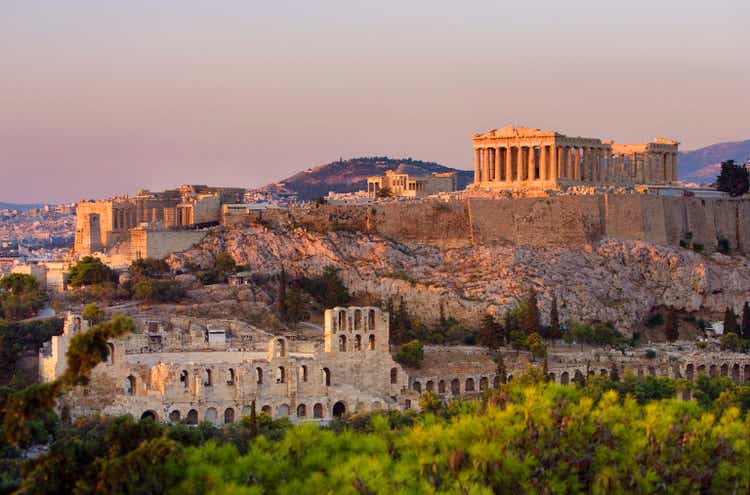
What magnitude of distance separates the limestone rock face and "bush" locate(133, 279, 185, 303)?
17.7ft

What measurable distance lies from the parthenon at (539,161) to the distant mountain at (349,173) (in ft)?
225

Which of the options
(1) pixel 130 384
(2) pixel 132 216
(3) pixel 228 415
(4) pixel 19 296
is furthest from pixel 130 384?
(2) pixel 132 216

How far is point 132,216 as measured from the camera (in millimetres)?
94188

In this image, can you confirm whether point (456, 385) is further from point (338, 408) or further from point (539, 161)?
point (539, 161)

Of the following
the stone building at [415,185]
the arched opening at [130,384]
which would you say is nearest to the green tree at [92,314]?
the arched opening at [130,384]

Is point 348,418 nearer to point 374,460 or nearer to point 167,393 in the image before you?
point 167,393

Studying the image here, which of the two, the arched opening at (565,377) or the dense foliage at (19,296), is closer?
the arched opening at (565,377)

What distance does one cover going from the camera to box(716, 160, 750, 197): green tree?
10375 cm

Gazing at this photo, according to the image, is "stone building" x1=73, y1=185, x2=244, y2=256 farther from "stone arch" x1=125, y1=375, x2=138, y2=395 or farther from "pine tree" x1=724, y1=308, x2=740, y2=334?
"stone arch" x1=125, y1=375, x2=138, y2=395

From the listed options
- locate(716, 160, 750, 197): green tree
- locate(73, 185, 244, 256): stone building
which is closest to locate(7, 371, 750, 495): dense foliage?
locate(73, 185, 244, 256): stone building

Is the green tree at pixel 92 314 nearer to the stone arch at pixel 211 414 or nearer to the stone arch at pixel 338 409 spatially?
the stone arch at pixel 211 414

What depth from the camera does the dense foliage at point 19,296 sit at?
73.8 metres

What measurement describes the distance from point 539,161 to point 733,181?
13.4 metres

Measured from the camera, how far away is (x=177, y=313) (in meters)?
73.3
